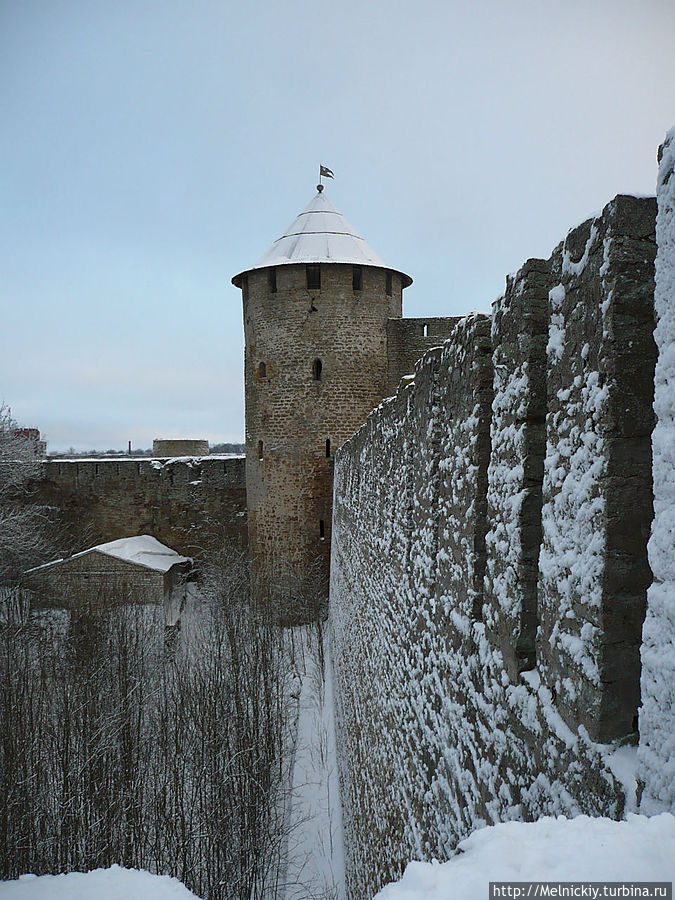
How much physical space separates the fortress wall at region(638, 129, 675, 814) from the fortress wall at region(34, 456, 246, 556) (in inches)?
624

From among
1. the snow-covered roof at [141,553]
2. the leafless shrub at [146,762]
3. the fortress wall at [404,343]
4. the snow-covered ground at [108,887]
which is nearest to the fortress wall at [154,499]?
the snow-covered roof at [141,553]

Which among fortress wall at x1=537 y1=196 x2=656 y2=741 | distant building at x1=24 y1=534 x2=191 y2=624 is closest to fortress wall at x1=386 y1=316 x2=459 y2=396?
distant building at x1=24 y1=534 x2=191 y2=624

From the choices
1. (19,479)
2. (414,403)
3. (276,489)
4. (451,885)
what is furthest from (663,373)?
(19,479)

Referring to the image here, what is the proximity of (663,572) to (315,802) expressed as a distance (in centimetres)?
774

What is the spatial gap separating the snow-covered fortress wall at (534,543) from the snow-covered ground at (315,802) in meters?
3.91

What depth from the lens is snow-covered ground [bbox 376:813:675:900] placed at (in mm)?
902

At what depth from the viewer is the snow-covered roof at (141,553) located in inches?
555

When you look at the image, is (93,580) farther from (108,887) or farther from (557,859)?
(557,859)

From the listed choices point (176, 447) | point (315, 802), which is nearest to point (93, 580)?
point (315, 802)

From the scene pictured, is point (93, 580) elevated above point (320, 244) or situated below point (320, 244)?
below

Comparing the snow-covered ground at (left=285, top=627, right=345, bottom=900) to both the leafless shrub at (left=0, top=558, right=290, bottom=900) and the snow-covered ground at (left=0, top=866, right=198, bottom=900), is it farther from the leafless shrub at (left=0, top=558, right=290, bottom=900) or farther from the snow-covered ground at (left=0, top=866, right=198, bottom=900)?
the snow-covered ground at (left=0, top=866, right=198, bottom=900)

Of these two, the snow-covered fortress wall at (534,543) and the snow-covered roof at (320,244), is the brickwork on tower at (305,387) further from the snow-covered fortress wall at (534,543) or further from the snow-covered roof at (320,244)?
the snow-covered fortress wall at (534,543)

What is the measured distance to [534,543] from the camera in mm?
1669

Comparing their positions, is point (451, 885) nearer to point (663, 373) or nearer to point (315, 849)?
point (663, 373)
